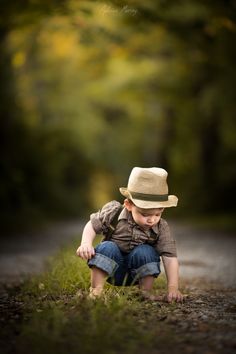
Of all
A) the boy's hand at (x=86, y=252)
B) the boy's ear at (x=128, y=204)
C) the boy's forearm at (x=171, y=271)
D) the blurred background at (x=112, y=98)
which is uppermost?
the blurred background at (x=112, y=98)

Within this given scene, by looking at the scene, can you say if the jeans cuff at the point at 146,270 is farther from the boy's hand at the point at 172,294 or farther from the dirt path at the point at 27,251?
the dirt path at the point at 27,251

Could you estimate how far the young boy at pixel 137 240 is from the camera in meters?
5.08

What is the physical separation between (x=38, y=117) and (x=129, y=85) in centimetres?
452

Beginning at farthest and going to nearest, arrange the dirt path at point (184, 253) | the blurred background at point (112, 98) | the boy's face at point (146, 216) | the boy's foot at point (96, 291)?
the blurred background at point (112, 98)
the dirt path at point (184, 253)
the boy's face at point (146, 216)
the boy's foot at point (96, 291)

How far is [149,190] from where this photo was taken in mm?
5109

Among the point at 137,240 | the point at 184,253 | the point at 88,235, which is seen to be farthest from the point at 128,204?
the point at 184,253

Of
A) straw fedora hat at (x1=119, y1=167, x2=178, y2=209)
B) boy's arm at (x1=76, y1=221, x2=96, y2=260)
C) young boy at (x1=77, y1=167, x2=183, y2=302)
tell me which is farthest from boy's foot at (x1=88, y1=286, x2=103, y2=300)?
straw fedora hat at (x1=119, y1=167, x2=178, y2=209)

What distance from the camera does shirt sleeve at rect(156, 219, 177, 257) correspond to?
526 cm

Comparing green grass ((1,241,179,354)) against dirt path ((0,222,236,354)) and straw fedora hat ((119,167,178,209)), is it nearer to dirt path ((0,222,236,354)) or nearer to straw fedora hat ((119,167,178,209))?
dirt path ((0,222,236,354))

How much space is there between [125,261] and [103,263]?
1.00 ft

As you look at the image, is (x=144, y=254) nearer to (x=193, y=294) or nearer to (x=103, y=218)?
(x=103, y=218)

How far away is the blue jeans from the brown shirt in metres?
0.06

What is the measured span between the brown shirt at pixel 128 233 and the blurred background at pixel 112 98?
4.18 metres

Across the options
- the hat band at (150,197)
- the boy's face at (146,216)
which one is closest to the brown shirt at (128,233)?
the boy's face at (146,216)
